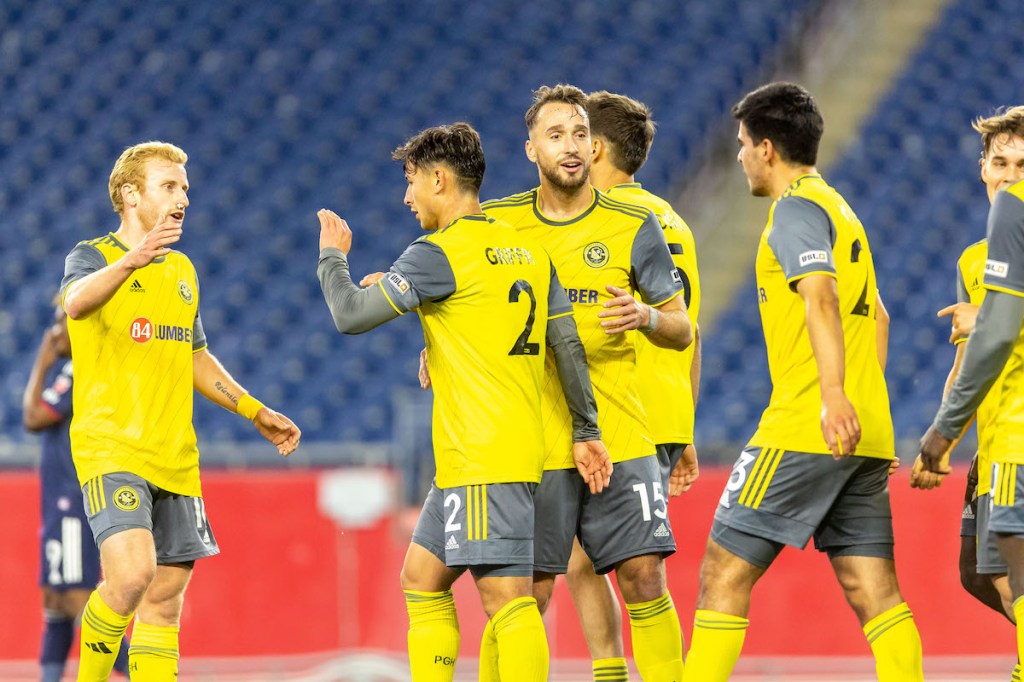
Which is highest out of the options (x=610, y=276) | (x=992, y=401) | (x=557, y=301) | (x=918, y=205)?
(x=918, y=205)

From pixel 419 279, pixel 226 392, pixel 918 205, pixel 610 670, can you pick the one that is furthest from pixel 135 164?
pixel 918 205

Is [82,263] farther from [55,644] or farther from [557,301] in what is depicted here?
[55,644]

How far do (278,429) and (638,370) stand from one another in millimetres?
1562

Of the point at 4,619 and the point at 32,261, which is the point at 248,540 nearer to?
the point at 4,619

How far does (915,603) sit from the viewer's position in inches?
351

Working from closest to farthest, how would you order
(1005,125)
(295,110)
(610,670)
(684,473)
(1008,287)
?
(1008,287)
(1005,125)
(610,670)
(684,473)
(295,110)

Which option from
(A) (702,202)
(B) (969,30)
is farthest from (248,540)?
(B) (969,30)

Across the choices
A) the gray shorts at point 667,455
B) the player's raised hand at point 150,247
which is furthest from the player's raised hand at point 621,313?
the player's raised hand at point 150,247

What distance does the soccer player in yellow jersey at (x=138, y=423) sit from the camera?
5430 millimetres

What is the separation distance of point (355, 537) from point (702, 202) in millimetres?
7085

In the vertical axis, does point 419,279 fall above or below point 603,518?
above

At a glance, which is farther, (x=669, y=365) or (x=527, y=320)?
(x=669, y=365)

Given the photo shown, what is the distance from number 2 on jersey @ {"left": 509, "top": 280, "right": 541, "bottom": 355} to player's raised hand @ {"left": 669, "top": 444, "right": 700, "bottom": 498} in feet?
4.76

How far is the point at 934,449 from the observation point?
481 cm
